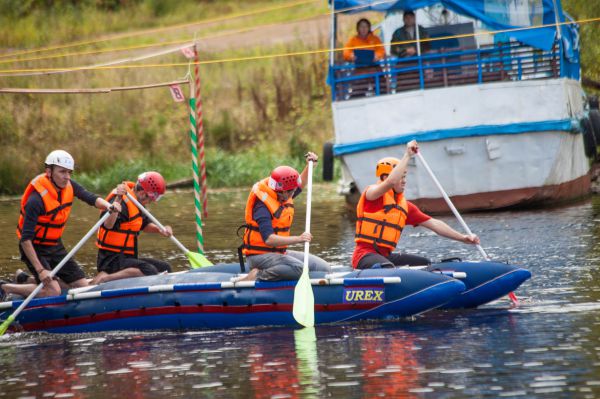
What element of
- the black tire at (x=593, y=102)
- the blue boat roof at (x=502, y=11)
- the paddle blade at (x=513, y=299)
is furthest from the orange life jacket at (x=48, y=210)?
the black tire at (x=593, y=102)

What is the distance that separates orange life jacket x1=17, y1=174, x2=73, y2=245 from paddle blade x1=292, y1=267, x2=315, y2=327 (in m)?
2.67

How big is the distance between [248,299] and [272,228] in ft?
2.48

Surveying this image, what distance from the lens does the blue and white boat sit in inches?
813

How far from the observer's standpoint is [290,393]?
9.30 meters

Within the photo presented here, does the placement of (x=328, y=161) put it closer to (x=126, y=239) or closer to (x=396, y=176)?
(x=126, y=239)

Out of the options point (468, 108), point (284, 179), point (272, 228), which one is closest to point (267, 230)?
point (272, 228)

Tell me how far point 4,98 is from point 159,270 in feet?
69.8

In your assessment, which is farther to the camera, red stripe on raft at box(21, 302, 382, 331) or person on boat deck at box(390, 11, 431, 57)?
person on boat deck at box(390, 11, 431, 57)

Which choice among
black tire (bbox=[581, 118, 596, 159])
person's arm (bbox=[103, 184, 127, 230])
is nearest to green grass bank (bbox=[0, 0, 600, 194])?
black tire (bbox=[581, 118, 596, 159])

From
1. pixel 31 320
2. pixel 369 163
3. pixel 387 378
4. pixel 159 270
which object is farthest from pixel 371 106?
pixel 387 378

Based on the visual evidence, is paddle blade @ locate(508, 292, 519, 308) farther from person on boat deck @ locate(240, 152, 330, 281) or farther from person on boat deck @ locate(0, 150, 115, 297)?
person on boat deck @ locate(0, 150, 115, 297)

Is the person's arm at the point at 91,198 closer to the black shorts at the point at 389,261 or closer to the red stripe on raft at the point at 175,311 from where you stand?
the red stripe on raft at the point at 175,311

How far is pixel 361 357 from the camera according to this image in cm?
1045

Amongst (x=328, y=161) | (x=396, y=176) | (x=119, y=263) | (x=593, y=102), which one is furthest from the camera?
(x=593, y=102)
